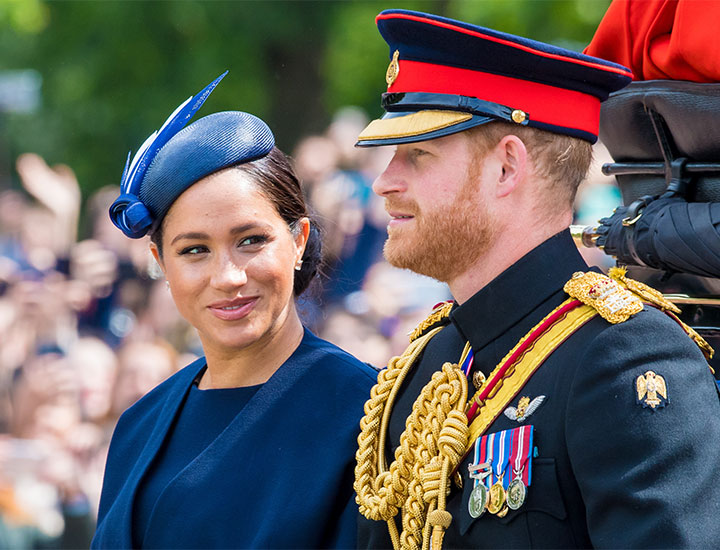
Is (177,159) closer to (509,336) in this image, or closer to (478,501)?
(509,336)

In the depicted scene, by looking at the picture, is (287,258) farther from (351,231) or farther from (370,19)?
(370,19)

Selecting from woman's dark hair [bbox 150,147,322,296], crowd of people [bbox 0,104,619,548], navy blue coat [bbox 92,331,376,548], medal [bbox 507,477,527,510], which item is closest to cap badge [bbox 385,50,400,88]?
woman's dark hair [bbox 150,147,322,296]

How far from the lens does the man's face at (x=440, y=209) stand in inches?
102

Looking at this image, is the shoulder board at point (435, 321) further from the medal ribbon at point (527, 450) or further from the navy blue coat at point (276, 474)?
the medal ribbon at point (527, 450)

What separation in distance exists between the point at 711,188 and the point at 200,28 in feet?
31.9

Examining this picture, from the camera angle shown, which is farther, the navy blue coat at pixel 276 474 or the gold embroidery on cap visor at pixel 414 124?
the navy blue coat at pixel 276 474

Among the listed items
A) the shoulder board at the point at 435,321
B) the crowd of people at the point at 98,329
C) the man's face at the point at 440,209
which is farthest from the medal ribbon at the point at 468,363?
the crowd of people at the point at 98,329

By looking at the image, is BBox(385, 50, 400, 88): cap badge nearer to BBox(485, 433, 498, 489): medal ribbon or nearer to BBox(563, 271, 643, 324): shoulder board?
BBox(563, 271, 643, 324): shoulder board

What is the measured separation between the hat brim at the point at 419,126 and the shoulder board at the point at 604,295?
16.7 inches

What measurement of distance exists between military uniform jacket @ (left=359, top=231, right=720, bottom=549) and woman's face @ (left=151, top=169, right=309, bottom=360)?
78cm

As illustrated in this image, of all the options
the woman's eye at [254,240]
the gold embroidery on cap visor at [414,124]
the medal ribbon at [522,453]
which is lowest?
the medal ribbon at [522,453]

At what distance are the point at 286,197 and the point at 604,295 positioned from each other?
1.12m

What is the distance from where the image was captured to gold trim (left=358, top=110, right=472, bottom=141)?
2.60 meters

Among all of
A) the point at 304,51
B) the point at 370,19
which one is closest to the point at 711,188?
the point at 370,19
